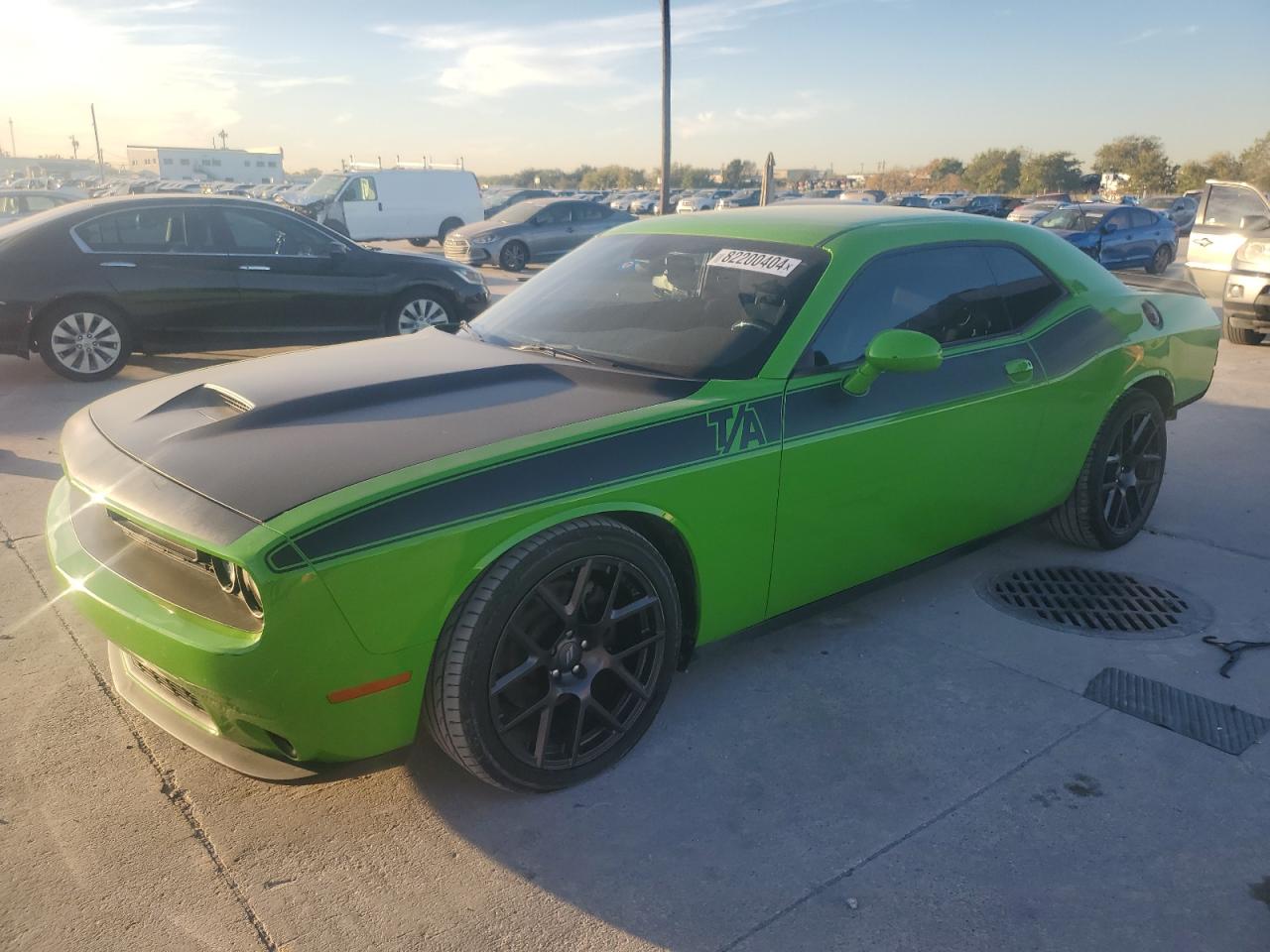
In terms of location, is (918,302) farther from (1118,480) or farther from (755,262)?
(1118,480)

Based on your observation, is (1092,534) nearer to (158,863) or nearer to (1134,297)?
(1134,297)

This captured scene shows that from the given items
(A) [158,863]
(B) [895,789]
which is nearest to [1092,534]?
(B) [895,789]

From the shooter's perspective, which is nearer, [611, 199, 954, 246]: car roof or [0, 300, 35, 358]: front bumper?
[611, 199, 954, 246]: car roof

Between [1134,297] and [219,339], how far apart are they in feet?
22.4

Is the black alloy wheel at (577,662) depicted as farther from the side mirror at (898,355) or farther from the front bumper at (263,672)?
the side mirror at (898,355)

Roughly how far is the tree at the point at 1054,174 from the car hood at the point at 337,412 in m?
72.1

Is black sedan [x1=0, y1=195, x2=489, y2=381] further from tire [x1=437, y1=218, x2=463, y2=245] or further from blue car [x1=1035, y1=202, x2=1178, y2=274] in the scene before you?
tire [x1=437, y1=218, x2=463, y2=245]

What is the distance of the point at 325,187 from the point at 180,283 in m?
17.0

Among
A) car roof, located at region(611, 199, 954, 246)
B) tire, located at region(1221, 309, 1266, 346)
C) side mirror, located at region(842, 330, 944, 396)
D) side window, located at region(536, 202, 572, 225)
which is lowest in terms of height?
tire, located at region(1221, 309, 1266, 346)

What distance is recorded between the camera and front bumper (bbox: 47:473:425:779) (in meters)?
2.19

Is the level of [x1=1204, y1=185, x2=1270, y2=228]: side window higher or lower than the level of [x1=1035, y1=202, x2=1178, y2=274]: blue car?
higher

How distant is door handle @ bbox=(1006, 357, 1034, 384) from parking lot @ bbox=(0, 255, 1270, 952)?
988 millimetres

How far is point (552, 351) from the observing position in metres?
3.47

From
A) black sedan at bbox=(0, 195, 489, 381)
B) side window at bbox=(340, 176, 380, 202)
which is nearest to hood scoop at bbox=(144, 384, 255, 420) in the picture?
black sedan at bbox=(0, 195, 489, 381)
